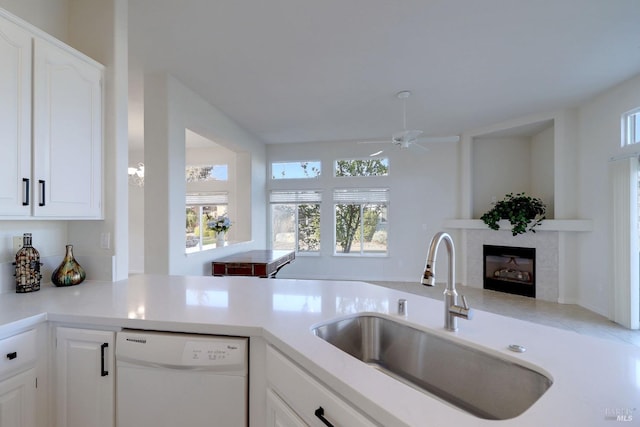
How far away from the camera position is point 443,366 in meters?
1.08

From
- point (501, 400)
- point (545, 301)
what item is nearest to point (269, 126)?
point (501, 400)

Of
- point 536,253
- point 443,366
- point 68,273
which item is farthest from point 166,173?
point 536,253

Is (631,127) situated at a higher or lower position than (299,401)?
higher

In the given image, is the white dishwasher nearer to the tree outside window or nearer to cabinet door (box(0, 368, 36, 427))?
cabinet door (box(0, 368, 36, 427))

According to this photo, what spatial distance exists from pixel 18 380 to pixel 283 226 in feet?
17.5

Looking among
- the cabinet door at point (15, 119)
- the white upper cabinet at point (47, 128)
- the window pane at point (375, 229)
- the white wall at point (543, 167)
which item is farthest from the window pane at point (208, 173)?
the white wall at point (543, 167)

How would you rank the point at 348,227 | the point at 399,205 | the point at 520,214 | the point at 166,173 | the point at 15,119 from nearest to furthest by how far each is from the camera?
the point at 15,119, the point at 166,173, the point at 520,214, the point at 399,205, the point at 348,227

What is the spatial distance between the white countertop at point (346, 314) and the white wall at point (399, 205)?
4318 millimetres

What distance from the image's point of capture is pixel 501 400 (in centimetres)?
92

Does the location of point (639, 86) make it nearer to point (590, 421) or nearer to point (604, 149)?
point (604, 149)

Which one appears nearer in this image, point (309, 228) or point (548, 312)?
point (548, 312)

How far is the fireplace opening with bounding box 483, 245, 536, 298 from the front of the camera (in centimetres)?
498

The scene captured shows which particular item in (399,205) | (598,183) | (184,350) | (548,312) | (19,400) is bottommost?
(548,312)

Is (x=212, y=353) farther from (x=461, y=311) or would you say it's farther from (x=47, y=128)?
(x=47, y=128)
